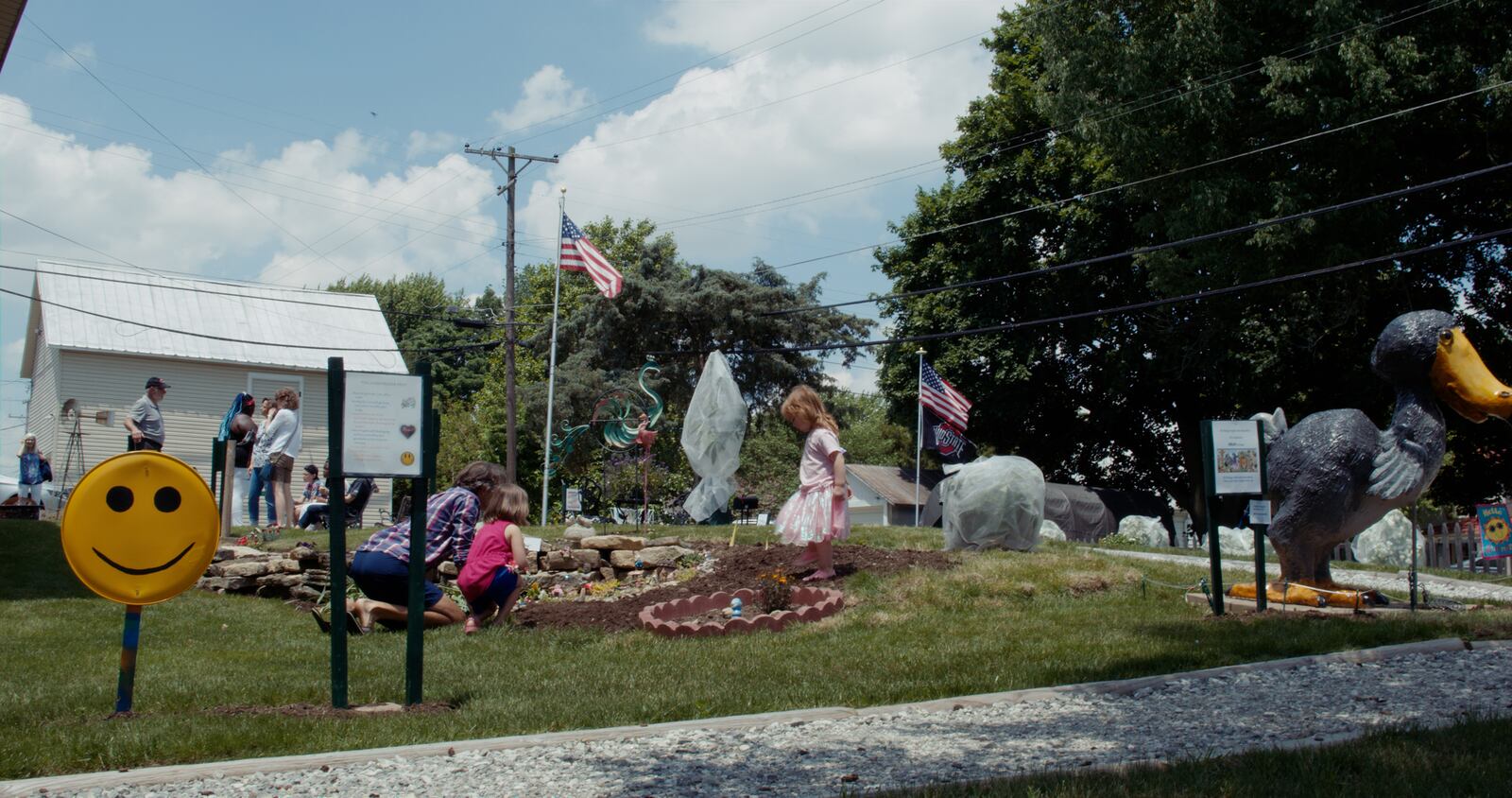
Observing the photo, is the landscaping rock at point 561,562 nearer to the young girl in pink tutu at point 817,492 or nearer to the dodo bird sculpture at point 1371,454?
the young girl in pink tutu at point 817,492

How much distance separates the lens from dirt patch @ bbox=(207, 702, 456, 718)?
6.07 metres

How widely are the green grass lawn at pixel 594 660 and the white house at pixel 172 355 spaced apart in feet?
68.4

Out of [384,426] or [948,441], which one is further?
[948,441]

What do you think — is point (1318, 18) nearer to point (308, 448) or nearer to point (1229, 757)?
point (1229, 757)

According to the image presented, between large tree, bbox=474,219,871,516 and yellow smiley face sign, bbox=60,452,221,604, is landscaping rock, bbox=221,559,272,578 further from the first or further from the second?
large tree, bbox=474,219,871,516

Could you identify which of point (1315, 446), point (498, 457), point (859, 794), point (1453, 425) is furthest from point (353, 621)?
point (498, 457)

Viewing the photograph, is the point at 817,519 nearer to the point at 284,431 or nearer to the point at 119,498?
the point at 119,498

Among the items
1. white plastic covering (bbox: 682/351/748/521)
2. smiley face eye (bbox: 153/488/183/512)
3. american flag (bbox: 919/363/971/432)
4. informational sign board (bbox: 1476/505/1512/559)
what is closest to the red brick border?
smiley face eye (bbox: 153/488/183/512)

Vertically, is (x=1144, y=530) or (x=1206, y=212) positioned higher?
(x=1206, y=212)

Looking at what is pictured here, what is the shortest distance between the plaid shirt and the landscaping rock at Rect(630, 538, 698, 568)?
14.5 ft

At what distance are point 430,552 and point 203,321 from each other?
26065 millimetres

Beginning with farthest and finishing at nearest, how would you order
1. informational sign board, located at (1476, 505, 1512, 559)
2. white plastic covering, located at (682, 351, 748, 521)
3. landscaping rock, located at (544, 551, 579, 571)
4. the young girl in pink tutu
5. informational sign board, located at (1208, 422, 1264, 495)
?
white plastic covering, located at (682, 351, 748, 521), informational sign board, located at (1476, 505, 1512, 559), landscaping rock, located at (544, 551, 579, 571), the young girl in pink tutu, informational sign board, located at (1208, 422, 1264, 495)

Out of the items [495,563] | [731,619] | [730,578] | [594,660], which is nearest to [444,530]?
[495,563]

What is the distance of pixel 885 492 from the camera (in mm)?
41750
